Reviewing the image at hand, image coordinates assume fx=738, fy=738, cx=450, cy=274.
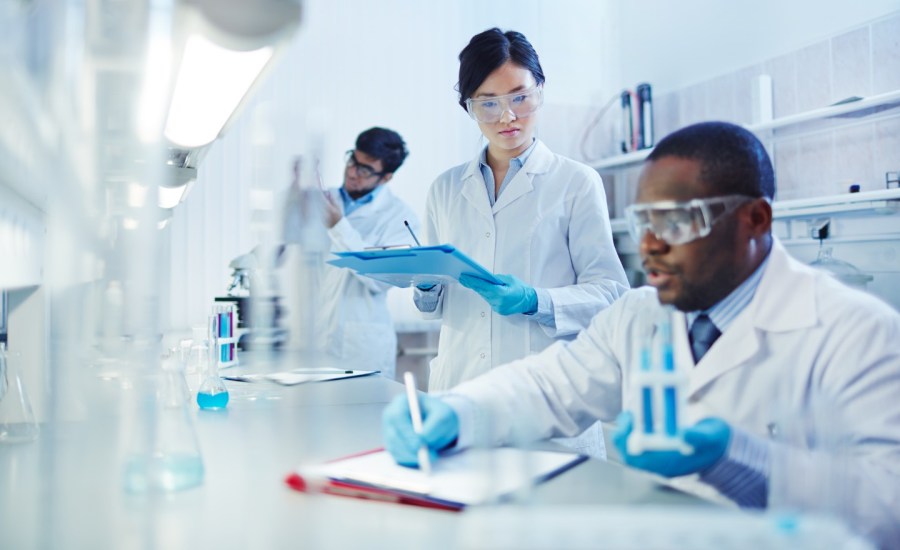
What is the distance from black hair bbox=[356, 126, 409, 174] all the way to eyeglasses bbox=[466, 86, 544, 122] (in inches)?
41.4

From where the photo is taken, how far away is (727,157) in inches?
40.1

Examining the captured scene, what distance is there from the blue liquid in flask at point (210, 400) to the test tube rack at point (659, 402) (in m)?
1.03

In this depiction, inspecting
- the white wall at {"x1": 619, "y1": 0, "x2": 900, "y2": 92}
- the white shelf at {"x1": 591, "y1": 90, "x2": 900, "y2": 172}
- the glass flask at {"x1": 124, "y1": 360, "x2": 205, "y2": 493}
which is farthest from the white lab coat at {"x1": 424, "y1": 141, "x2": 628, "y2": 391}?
the white wall at {"x1": 619, "y1": 0, "x2": 900, "y2": 92}

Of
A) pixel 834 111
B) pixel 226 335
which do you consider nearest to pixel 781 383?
pixel 226 335

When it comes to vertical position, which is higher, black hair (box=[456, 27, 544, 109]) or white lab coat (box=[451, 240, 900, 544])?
black hair (box=[456, 27, 544, 109])

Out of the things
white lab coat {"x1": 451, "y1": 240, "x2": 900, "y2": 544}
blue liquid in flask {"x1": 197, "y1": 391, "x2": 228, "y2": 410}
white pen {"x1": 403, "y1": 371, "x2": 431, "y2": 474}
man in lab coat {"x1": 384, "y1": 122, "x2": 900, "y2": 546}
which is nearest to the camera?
white lab coat {"x1": 451, "y1": 240, "x2": 900, "y2": 544}

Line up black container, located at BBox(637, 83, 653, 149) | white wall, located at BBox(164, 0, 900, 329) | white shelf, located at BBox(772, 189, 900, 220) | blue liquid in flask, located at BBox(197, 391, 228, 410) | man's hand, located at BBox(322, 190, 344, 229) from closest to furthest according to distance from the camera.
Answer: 1. blue liquid in flask, located at BBox(197, 391, 228, 410)
2. white shelf, located at BBox(772, 189, 900, 220)
3. man's hand, located at BBox(322, 190, 344, 229)
4. white wall, located at BBox(164, 0, 900, 329)
5. black container, located at BBox(637, 83, 653, 149)

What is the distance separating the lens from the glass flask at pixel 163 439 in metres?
0.86

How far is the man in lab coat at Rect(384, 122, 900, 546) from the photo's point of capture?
816mm

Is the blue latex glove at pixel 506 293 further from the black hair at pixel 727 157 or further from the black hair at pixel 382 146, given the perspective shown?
the black hair at pixel 382 146

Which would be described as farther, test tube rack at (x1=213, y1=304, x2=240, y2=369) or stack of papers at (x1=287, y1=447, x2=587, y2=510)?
test tube rack at (x1=213, y1=304, x2=240, y2=369)

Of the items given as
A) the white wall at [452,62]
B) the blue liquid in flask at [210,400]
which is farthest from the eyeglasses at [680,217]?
the white wall at [452,62]

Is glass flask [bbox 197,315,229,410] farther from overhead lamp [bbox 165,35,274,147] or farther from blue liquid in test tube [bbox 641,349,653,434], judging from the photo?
blue liquid in test tube [bbox 641,349,653,434]

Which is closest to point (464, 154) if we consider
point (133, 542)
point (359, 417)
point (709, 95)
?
point (709, 95)
